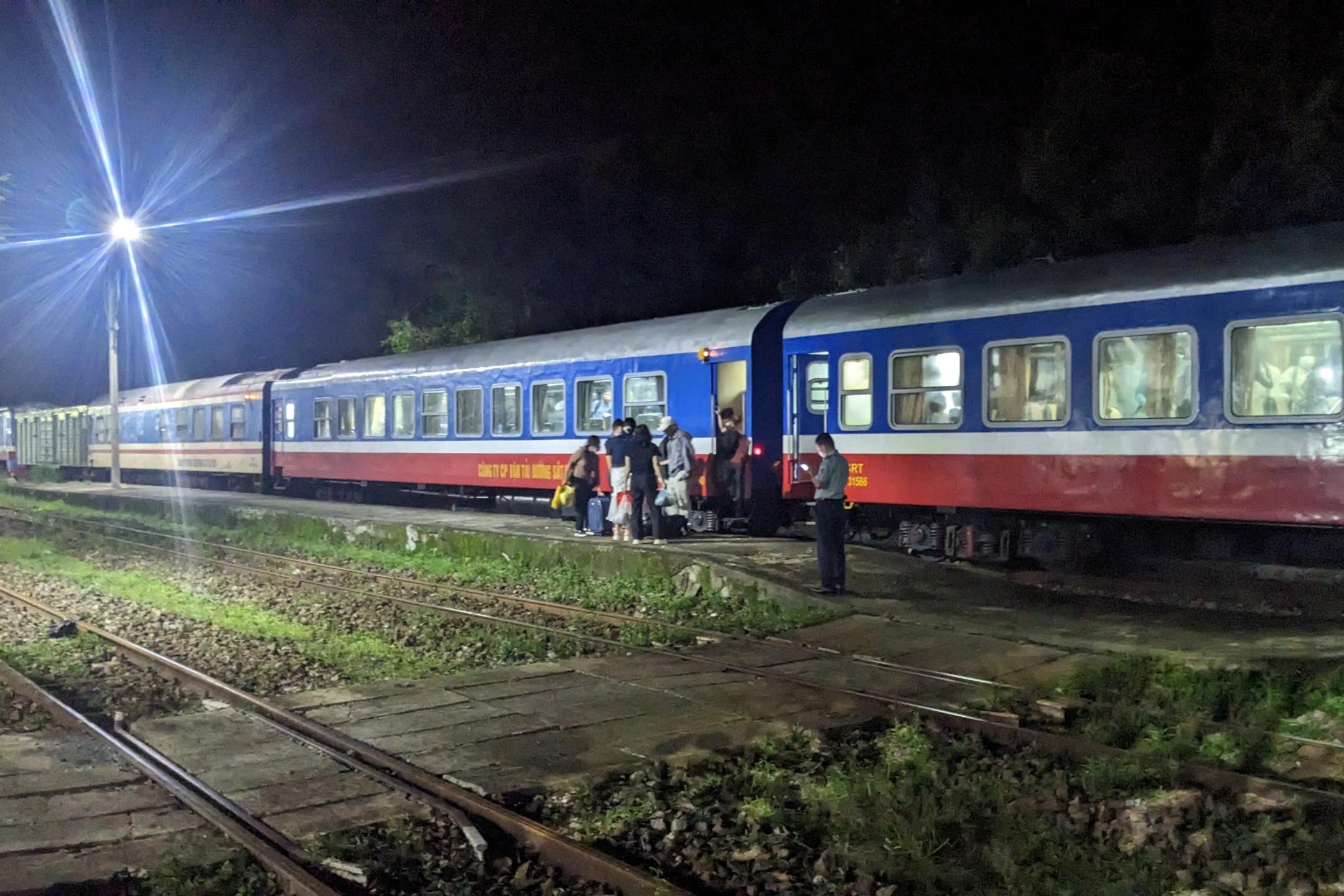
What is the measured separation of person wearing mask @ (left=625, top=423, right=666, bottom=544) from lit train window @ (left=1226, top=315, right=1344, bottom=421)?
21.6 ft

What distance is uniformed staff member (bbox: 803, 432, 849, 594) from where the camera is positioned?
11.0m

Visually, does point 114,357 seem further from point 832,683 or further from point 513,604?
point 832,683

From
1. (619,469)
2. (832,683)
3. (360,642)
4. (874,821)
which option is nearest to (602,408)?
(619,469)

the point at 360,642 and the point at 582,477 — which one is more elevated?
the point at 582,477

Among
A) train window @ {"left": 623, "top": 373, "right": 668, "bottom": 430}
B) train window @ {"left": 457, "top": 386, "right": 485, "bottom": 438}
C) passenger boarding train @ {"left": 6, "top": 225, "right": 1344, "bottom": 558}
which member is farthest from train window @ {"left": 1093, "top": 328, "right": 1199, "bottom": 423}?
train window @ {"left": 457, "top": 386, "right": 485, "bottom": 438}

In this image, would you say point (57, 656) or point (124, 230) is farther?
point (124, 230)

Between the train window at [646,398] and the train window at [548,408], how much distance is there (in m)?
1.60

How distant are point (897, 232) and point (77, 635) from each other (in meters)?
15.4

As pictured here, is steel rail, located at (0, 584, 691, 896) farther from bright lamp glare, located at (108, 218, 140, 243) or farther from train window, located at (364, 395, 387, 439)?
bright lamp glare, located at (108, 218, 140, 243)

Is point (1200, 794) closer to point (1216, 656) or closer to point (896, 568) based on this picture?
point (1216, 656)

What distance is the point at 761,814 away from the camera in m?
5.58

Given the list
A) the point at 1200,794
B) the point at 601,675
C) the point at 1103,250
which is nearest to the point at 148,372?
the point at 1103,250

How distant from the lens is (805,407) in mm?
14172

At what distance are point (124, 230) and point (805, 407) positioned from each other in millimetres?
19840
